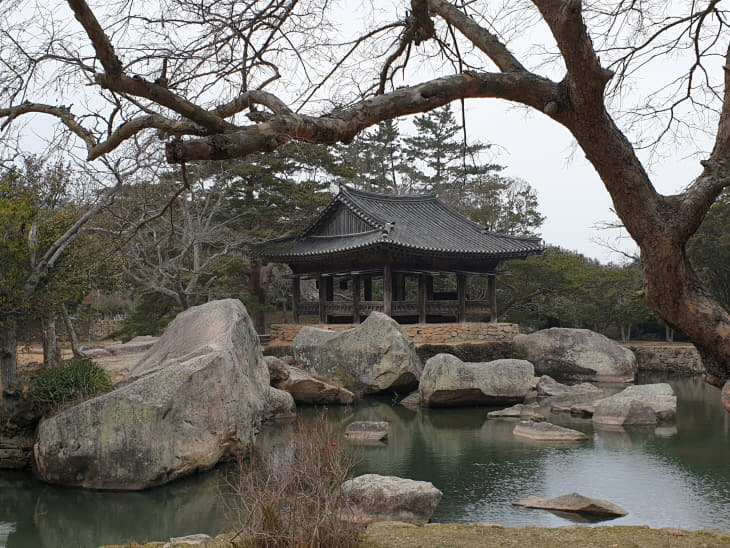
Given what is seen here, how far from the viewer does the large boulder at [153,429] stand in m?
7.96

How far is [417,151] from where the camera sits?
1516 inches

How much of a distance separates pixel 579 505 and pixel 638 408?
21.3ft

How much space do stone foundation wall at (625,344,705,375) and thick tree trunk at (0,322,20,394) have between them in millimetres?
19505

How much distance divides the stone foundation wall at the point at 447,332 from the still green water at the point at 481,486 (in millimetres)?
7998

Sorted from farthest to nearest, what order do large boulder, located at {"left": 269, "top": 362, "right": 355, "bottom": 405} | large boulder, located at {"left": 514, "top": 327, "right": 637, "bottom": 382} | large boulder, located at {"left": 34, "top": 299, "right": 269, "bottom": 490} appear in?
large boulder, located at {"left": 514, "top": 327, "right": 637, "bottom": 382} < large boulder, located at {"left": 269, "top": 362, "right": 355, "bottom": 405} < large boulder, located at {"left": 34, "top": 299, "right": 269, "bottom": 490}

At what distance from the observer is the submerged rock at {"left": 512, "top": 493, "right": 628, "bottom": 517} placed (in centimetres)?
696

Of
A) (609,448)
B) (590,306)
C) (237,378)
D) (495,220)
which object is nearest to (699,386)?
(590,306)

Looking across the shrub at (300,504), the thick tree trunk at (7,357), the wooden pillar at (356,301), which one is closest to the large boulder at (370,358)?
the wooden pillar at (356,301)

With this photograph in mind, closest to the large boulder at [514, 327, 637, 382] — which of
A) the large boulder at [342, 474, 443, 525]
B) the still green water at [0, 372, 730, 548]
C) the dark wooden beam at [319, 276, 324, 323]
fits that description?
the still green water at [0, 372, 730, 548]

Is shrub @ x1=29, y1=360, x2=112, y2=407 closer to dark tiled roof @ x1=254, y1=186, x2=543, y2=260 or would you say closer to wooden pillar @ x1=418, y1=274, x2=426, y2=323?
dark tiled roof @ x1=254, y1=186, x2=543, y2=260

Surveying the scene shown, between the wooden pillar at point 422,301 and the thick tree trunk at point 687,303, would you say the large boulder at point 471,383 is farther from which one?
the thick tree trunk at point 687,303

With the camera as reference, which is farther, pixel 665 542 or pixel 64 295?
pixel 64 295

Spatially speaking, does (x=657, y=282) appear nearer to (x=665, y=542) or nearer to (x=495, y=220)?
(x=665, y=542)

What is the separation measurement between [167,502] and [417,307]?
14.8m
